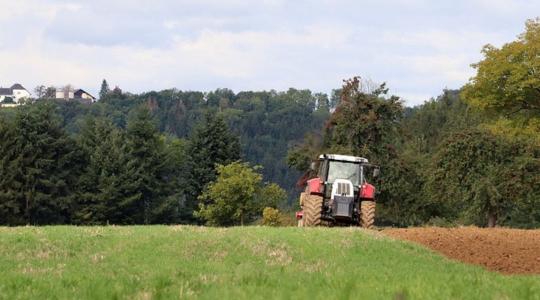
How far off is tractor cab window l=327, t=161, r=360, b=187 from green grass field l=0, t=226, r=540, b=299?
7092 millimetres

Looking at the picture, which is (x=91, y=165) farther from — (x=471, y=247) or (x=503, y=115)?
(x=471, y=247)

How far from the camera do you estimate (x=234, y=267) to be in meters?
13.3

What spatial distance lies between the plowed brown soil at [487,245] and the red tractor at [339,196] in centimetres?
292

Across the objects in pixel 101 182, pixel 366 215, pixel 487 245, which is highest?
pixel 366 215

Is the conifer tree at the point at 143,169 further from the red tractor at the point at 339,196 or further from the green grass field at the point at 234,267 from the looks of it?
the green grass field at the point at 234,267

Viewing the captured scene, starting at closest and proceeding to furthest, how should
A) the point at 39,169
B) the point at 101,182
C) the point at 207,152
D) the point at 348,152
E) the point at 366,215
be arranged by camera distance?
the point at 366,215 → the point at 348,152 → the point at 39,169 → the point at 101,182 → the point at 207,152

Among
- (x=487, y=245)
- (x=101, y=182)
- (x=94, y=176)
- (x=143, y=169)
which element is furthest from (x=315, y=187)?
(x=143, y=169)

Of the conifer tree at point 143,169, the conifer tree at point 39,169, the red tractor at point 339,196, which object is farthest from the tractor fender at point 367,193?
the conifer tree at point 143,169

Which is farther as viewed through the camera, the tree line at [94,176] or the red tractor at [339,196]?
the tree line at [94,176]

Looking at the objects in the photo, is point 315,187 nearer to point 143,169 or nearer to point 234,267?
point 234,267

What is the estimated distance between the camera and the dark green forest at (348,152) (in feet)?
104

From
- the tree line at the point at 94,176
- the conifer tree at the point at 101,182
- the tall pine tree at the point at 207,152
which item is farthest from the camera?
the tall pine tree at the point at 207,152

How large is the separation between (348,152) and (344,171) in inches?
873

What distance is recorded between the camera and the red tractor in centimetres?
2545
